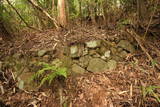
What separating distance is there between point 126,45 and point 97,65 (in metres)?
0.83

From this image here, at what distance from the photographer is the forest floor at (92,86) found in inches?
91.1

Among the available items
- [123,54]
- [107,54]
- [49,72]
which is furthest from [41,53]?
[123,54]

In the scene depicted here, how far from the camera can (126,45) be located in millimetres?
3199

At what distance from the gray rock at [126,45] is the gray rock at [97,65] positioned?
23.2 inches

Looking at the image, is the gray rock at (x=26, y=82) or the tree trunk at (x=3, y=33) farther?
the tree trunk at (x=3, y=33)

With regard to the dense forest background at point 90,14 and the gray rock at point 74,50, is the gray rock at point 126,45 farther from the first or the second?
the gray rock at point 74,50

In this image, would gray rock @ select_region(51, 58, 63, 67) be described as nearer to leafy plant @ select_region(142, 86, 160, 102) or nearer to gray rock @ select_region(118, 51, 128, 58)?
gray rock @ select_region(118, 51, 128, 58)

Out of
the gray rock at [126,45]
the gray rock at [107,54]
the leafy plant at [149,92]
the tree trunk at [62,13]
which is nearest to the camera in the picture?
the leafy plant at [149,92]

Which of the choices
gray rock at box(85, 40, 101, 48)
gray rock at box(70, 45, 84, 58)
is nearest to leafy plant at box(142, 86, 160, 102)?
gray rock at box(85, 40, 101, 48)

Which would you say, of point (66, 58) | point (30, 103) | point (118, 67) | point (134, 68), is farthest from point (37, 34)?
point (134, 68)

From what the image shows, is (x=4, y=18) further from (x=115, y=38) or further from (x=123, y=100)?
(x=123, y=100)

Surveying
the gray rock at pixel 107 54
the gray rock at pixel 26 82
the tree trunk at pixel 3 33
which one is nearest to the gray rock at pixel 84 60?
the gray rock at pixel 107 54

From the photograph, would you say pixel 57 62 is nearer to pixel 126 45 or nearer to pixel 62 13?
pixel 62 13

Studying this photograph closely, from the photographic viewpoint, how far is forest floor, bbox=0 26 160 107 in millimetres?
2314
